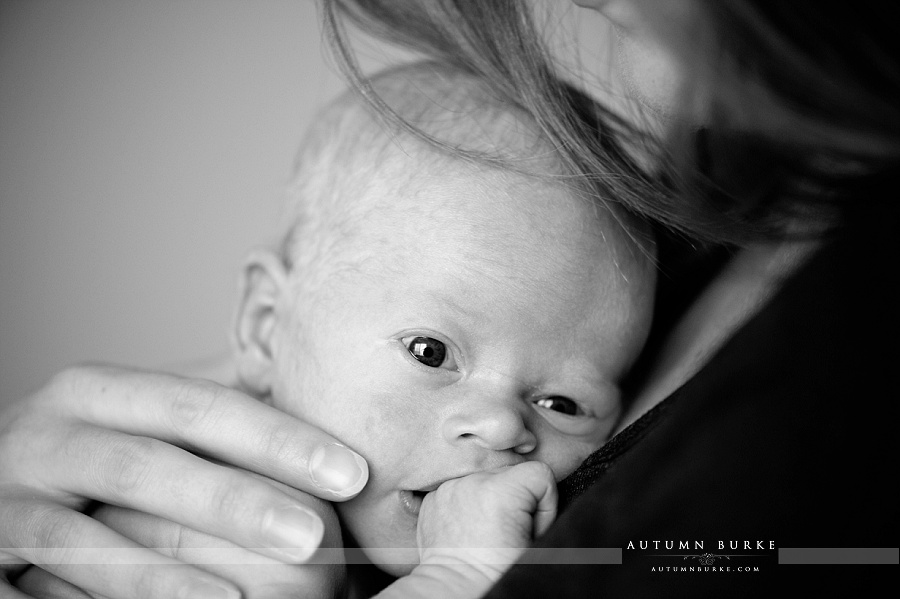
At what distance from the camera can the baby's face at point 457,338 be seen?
73cm

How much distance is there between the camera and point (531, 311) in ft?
2.46

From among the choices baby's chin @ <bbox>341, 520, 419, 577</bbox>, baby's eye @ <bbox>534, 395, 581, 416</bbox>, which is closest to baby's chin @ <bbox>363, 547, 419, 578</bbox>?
baby's chin @ <bbox>341, 520, 419, 577</bbox>

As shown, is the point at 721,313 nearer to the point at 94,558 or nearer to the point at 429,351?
the point at 429,351

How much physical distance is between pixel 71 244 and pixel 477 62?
2.64ft

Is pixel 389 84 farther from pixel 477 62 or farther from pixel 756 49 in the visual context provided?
pixel 756 49

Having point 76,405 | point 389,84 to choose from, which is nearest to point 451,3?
point 389,84

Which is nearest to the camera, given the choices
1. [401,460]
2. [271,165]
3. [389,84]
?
[401,460]

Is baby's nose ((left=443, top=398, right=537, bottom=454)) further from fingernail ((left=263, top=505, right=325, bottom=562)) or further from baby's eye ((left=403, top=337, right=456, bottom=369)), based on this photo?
fingernail ((left=263, top=505, right=325, bottom=562))

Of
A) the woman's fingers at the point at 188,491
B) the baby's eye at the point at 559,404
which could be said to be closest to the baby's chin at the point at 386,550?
the woman's fingers at the point at 188,491

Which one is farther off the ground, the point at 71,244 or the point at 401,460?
the point at 71,244

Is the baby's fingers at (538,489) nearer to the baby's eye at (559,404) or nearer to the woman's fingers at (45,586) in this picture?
the baby's eye at (559,404)

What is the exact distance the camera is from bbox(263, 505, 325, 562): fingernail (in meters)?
0.61

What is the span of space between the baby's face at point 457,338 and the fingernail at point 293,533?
120 mm

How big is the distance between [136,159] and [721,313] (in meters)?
1.07
